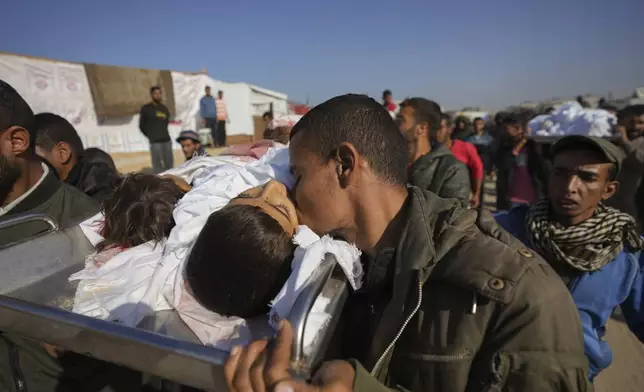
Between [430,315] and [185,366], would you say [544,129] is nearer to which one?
[430,315]

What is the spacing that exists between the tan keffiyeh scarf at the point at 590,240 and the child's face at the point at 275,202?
1.48m

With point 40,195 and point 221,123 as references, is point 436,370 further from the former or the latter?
point 221,123

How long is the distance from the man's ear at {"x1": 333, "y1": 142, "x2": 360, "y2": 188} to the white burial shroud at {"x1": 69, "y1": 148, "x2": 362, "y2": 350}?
0.72ft

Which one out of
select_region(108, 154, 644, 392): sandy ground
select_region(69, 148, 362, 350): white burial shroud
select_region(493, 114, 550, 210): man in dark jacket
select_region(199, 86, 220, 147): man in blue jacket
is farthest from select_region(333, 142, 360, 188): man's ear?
select_region(199, 86, 220, 147): man in blue jacket

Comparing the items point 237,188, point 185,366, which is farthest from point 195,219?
point 185,366

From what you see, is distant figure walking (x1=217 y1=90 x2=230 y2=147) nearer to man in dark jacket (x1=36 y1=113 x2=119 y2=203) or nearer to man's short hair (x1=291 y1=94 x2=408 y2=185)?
man in dark jacket (x1=36 y1=113 x2=119 y2=203)

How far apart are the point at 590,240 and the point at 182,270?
198cm

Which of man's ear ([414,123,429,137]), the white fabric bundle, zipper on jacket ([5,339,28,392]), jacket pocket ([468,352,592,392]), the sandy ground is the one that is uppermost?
man's ear ([414,123,429,137])

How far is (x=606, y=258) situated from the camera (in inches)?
73.9

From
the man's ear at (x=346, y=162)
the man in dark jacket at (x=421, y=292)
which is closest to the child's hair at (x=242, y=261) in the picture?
the man in dark jacket at (x=421, y=292)

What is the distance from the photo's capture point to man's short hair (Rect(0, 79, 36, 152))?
193 cm

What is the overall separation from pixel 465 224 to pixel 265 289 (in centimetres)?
69

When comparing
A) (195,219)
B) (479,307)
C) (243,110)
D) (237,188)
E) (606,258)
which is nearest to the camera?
(479,307)

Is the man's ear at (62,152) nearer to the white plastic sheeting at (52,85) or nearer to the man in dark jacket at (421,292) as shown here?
the man in dark jacket at (421,292)
